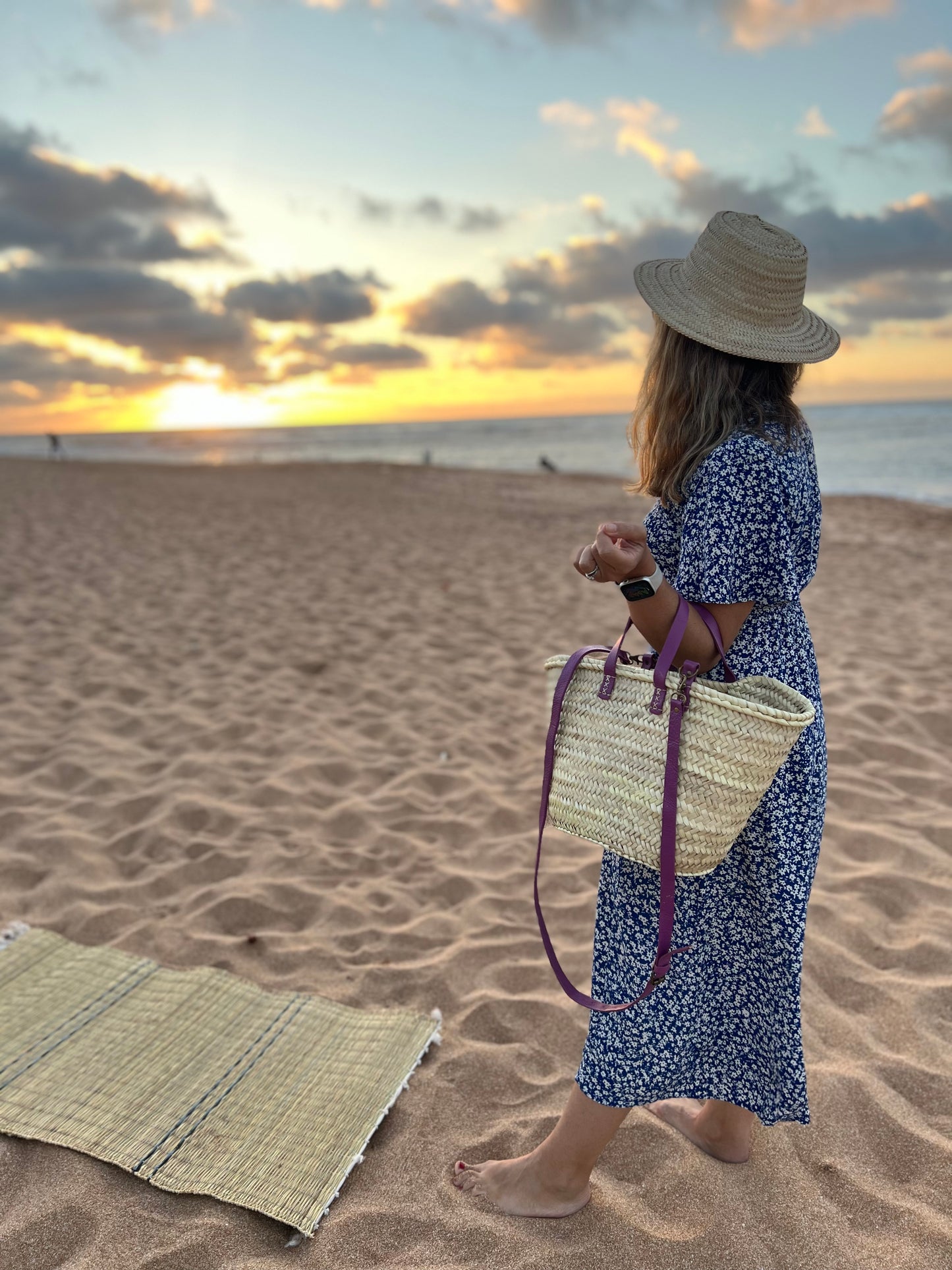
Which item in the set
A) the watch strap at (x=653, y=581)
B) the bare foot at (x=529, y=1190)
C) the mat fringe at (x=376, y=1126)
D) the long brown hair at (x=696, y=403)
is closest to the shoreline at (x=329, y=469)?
the mat fringe at (x=376, y=1126)

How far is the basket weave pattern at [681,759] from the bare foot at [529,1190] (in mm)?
755

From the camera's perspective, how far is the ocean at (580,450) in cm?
2078

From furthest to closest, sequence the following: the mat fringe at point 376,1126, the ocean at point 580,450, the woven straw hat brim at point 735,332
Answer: the ocean at point 580,450
the mat fringe at point 376,1126
the woven straw hat brim at point 735,332

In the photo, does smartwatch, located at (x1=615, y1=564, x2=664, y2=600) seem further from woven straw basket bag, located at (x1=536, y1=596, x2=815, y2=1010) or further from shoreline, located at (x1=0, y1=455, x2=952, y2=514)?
shoreline, located at (x1=0, y1=455, x2=952, y2=514)

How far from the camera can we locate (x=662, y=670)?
1.34m

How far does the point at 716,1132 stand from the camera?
72.6 inches

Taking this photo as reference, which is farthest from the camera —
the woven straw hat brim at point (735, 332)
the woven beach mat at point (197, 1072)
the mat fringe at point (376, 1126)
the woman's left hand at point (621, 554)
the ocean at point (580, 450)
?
the ocean at point (580, 450)

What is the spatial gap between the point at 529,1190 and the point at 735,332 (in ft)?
5.38

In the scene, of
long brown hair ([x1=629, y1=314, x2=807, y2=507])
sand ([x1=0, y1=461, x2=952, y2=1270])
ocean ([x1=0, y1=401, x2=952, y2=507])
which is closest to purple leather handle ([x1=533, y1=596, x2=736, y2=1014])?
long brown hair ([x1=629, y1=314, x2=807, y2=507])

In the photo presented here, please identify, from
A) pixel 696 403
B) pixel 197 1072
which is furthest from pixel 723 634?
pixel 197 1072

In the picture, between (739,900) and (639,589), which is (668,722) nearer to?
(639,589)

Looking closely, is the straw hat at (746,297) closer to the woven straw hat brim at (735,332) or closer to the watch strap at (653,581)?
the woven straw hat brim at (735,332)

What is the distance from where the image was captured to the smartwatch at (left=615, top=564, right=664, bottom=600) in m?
1.31

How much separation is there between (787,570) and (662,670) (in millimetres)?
259
